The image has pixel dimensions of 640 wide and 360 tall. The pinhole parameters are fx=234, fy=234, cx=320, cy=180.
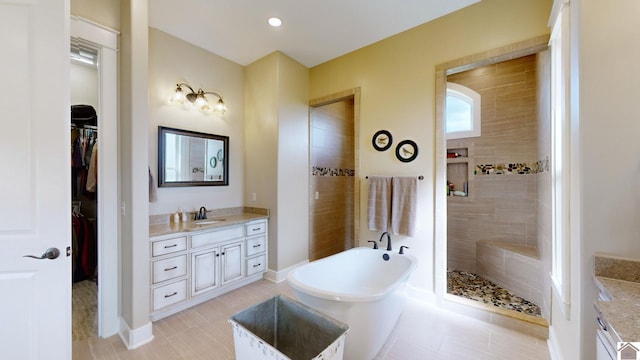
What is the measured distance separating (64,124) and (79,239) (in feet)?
8.01

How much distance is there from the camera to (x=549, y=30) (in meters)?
1.92

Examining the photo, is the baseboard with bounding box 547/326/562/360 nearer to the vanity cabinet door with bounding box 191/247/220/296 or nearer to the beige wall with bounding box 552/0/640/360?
the beige wall with bounding box 552/0/640/360

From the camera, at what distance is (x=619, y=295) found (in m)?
0.89

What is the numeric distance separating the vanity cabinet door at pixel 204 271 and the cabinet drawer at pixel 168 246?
169 mm

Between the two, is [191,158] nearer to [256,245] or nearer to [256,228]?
[256,228]

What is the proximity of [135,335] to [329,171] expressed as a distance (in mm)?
2988

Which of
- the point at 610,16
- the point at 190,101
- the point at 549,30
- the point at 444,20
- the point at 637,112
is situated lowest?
the point at 637,112

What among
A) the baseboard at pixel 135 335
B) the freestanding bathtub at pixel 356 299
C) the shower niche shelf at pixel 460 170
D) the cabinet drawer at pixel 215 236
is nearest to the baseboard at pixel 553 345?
the freestanding bathtub at pixel 356 299

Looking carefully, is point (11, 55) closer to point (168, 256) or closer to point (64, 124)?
point (64, 124)

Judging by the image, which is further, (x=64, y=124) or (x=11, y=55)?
(x=64, y=124)

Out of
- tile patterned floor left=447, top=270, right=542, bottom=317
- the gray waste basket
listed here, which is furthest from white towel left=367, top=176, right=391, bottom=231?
the gray waste basket

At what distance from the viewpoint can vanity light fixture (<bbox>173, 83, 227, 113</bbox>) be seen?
2.77 meters

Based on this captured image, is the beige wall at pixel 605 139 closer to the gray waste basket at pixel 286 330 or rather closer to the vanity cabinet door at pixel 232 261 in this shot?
the gray waste basket at pixel 286 330

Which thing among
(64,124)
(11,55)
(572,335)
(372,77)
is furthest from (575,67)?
(11,55)
